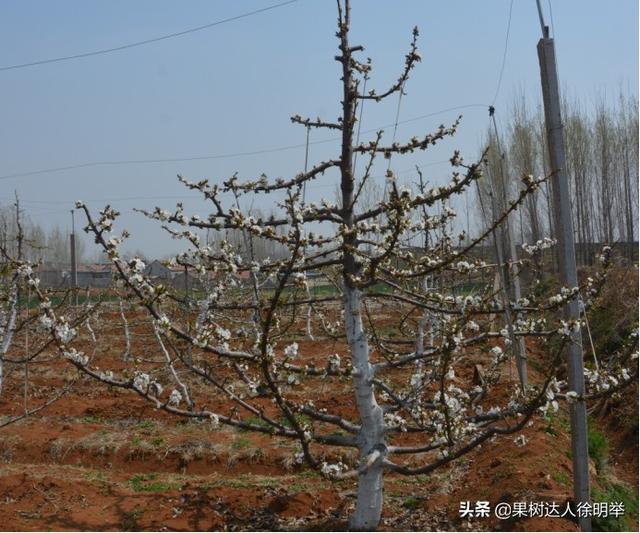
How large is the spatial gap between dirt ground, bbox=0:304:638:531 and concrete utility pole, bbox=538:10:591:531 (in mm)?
368

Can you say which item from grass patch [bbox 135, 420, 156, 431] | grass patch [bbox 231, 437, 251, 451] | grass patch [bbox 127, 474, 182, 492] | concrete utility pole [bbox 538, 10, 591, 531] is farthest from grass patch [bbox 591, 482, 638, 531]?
grass patch [bbox 135, 420, 156, 431]

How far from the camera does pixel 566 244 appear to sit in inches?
171

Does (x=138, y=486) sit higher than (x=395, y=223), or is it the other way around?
(x=395, y=223)

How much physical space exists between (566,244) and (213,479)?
149 inches

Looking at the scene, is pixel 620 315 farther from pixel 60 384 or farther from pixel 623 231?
pixel 623 231

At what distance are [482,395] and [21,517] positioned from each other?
3.37 meters

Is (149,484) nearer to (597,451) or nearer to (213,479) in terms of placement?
(213,479)

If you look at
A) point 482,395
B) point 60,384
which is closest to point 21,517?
point 482,395

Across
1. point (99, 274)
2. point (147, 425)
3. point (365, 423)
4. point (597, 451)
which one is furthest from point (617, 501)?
point (99, 274)

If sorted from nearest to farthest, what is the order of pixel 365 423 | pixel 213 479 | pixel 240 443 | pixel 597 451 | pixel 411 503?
pixel 365 423 → pixel 411 503 → pixel 597 451 → pixel 213 479 → pixel 240 443

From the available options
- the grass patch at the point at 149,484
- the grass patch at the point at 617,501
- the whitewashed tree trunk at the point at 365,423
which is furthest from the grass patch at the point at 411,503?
the grass patch at the point at 149,484

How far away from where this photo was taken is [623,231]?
2081 centimetres

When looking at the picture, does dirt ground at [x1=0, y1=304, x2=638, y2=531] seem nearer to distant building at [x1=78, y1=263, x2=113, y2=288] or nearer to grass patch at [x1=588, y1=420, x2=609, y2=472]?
grass patch at [x1=588, y1=420, x2=609, y2=472]

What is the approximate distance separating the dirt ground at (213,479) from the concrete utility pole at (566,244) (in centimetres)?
37
